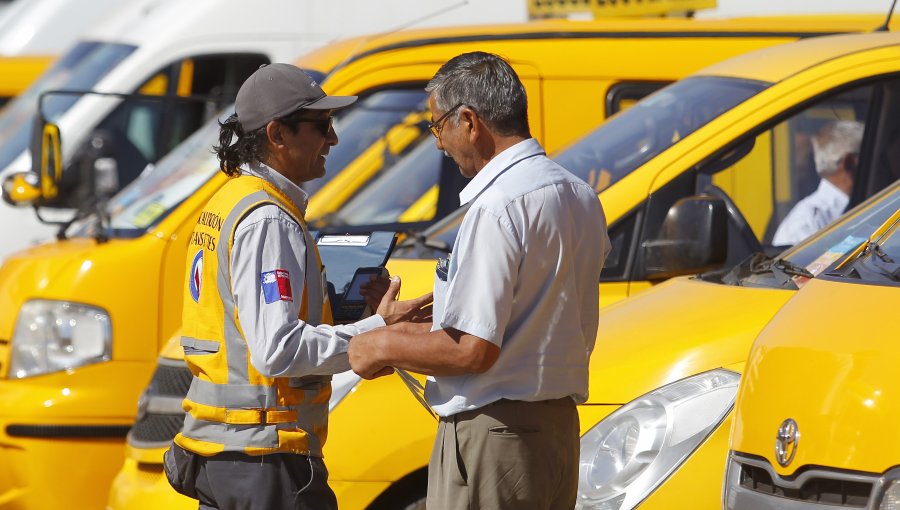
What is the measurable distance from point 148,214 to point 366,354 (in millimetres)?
3655

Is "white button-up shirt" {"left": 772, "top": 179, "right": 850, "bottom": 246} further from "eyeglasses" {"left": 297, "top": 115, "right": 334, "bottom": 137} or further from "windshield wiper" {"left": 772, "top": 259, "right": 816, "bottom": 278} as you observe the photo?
"eyeglasses" {"left": 297, "top": 115, "right": 334, "bottom": 137}

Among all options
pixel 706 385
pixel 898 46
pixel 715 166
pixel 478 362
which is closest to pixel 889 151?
pixel 898 46

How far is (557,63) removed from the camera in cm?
644

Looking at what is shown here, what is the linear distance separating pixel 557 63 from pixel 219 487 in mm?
3375

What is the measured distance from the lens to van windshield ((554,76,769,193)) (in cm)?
522

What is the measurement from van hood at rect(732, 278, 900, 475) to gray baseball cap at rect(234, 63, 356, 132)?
1.12m

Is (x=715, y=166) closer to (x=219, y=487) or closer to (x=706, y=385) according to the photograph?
(x=706, y=385)

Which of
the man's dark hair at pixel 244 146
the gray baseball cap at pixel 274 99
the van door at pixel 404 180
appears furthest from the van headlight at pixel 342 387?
the van door at pixel 404 180

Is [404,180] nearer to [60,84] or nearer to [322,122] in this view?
[322,122]

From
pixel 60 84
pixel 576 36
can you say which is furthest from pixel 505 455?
pixel 60 84

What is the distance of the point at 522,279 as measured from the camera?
3188 mm

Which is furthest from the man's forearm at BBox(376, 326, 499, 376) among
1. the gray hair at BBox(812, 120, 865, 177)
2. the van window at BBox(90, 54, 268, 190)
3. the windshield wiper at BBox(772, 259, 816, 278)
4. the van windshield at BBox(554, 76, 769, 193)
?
the van window at BBox(90, 54, 268, 190)

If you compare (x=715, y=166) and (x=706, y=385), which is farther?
(x=715, y=166)

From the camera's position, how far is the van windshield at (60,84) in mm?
9680
